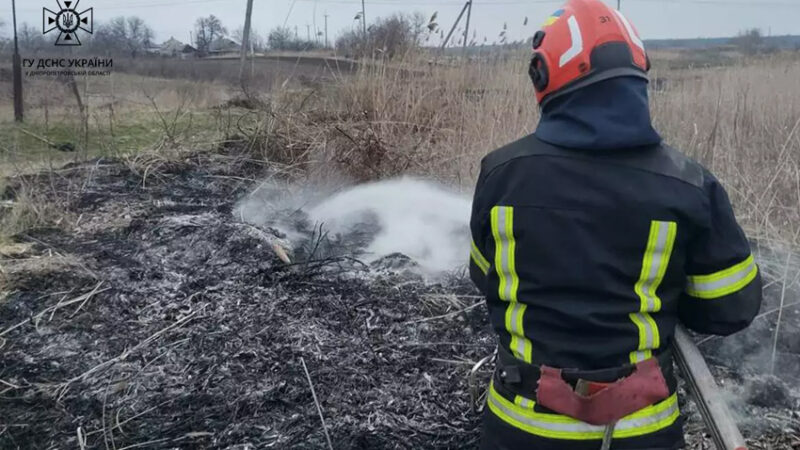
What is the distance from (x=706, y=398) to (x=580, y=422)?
34 cm

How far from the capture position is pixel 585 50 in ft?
5.34

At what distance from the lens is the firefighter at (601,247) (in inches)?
63.7

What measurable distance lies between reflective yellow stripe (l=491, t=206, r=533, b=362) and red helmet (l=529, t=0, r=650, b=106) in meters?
0.33

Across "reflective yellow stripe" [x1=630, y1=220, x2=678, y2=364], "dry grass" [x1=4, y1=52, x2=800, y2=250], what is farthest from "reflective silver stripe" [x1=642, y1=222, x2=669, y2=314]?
"dry grass" [x1=4, y1=52, x2=800, y2=250]

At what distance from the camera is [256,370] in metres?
3.18

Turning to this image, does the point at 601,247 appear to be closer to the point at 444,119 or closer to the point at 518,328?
the point at 518,328

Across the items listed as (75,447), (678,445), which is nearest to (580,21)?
(678,445)

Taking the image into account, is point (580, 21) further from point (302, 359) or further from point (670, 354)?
point (302, 359)

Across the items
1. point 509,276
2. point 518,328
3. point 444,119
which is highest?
point 444,119

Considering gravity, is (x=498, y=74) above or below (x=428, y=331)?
above

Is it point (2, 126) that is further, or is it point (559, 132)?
point (2, 126)

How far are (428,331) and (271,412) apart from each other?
3.20 ft

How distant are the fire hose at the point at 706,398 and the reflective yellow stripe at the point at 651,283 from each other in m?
0.14

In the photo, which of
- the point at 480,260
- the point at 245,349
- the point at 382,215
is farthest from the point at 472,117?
the point at 480,260
